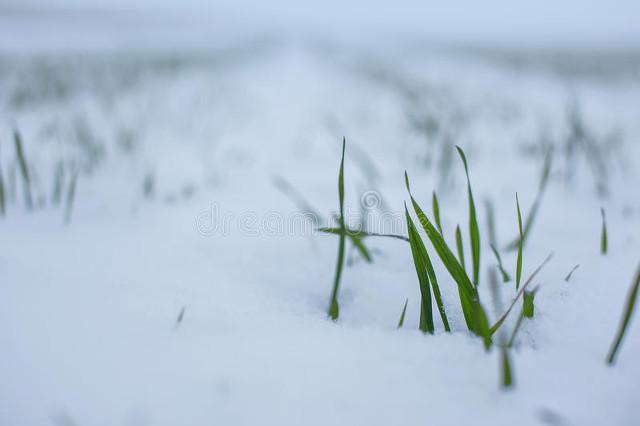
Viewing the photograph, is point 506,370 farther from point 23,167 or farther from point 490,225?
point 23,167

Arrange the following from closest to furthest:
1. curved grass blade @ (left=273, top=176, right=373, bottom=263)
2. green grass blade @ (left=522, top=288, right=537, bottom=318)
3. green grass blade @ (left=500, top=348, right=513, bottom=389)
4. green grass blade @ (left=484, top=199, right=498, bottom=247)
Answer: green grass blade @ (left=500, top=348, right=513, bottom=389) < green grass blade @ (left=522, top=288, right=537, bottom=318) < curved grass blade @ (left=273, top=176, right=373, bottom=263) < green grass blade @ (left=484, top=199, right=498, bottom=247)

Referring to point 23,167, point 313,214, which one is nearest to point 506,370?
point 313,214

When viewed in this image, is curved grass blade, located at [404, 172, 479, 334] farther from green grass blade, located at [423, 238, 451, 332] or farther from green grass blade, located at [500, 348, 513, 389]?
green grass blade, located at [500, 348, 513, 389]

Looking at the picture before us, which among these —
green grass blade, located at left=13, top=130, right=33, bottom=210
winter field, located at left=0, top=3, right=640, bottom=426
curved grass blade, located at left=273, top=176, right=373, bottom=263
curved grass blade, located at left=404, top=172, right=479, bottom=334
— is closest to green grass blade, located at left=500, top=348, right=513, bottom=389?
winter field, located at left=0, top=3, right=640, bottom=426

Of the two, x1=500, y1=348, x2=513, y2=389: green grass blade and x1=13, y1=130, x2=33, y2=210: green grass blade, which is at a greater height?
x1=13, y1=130, x2=33, y2=210: green grass blade

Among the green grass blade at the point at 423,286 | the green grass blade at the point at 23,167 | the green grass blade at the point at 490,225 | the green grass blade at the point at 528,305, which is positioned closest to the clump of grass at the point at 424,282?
the green grass blade at the point at 423,286

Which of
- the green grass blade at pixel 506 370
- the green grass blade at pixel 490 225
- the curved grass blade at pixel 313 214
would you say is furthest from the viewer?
the green grass blade at pixel 490 225

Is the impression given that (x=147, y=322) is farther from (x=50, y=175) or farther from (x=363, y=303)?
(x=50, y=175)

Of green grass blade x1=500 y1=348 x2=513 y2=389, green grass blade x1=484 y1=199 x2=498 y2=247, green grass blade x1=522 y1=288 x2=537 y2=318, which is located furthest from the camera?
green grass blade x1=484 y1=199 x2=498 y2=247

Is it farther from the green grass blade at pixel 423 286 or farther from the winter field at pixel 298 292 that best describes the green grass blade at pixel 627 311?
the green grass blade at pixel 423 286
